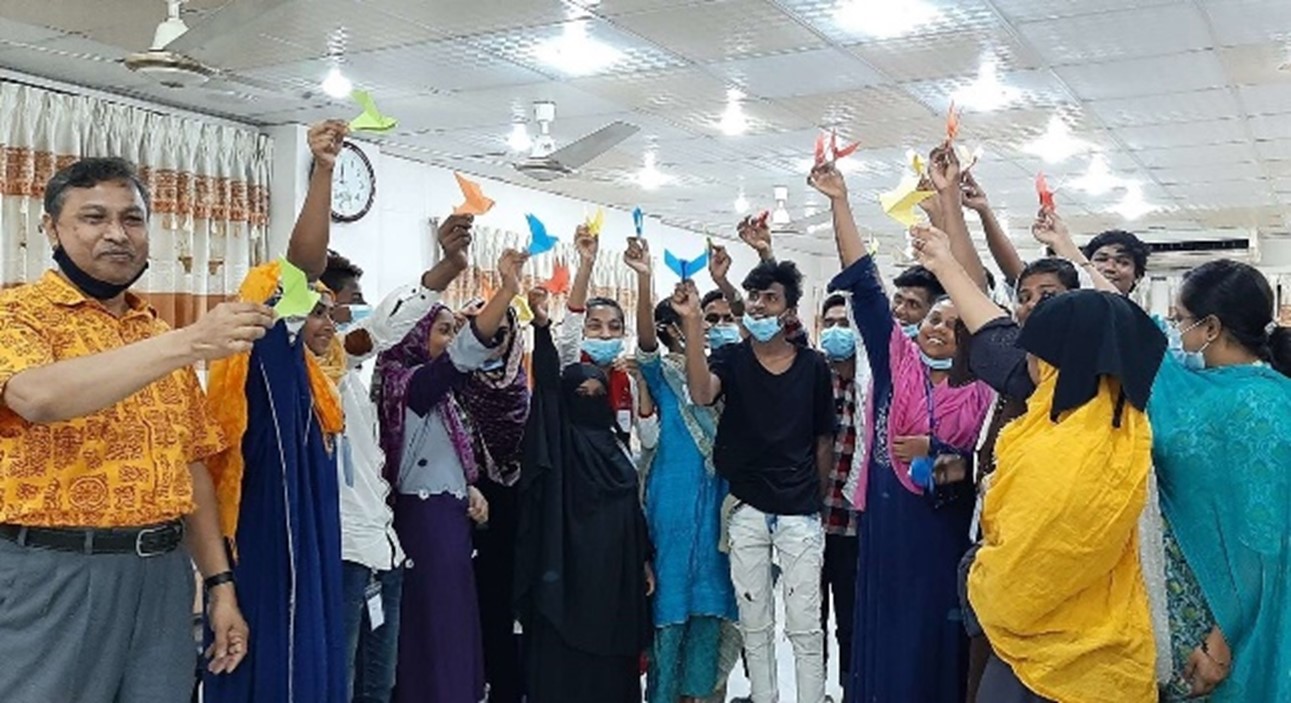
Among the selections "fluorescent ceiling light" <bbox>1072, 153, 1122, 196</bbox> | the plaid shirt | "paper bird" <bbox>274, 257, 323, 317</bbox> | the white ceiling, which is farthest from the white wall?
"paper bird" <bbox>274, 257, 323, 317</bbox>

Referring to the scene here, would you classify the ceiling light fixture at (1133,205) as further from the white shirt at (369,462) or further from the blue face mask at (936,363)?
the white shirt at (369,462)

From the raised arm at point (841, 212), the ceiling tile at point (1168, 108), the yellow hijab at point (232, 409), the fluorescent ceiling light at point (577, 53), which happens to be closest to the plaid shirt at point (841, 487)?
the raised arm at point (841, 212)

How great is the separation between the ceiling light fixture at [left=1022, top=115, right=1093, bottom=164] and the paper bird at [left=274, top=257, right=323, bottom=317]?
5.25m

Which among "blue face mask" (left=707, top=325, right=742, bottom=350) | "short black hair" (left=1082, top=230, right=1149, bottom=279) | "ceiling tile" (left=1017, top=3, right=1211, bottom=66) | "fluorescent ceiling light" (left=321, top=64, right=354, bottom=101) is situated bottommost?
"blue face mask" (left=707, top=325, right=742, bottom=350)

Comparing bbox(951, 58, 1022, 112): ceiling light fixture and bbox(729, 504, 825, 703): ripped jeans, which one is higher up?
bbox(951, 58, 1022, 112): ceiling light fixture

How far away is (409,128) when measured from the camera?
675 centimetres

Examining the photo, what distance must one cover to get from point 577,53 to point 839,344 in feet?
6.72

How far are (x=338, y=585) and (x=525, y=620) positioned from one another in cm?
111

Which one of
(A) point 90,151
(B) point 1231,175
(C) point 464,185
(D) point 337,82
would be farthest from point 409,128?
(B) point 1231,175

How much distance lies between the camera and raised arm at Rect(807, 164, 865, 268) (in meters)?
2.88

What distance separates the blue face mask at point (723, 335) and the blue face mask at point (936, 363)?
1262mm

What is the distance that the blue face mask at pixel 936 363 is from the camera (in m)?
2.89

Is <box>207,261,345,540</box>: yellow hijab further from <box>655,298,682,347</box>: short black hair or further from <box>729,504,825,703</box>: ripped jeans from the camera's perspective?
<box>655,298,682,347</box>: short black hair

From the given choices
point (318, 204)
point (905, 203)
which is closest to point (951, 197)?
point (905, 203)
